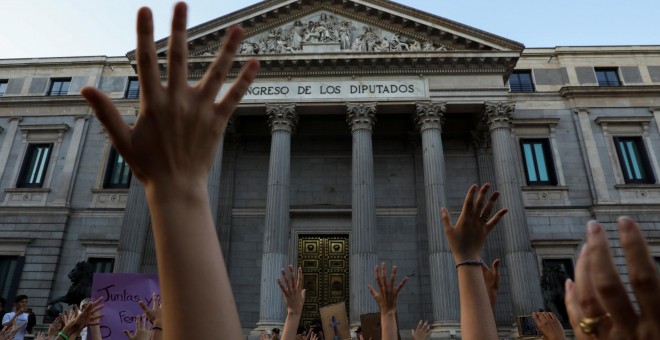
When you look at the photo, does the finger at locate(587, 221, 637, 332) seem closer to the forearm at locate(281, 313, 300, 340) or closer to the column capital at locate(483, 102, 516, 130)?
the forearm at locate(281, 313, 300, 340)

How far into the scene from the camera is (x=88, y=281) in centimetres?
1933

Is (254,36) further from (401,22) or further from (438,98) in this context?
(438,98)

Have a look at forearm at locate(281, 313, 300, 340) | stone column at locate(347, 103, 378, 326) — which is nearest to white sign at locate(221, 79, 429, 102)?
stone column at locate(347, 103, 378, 326)

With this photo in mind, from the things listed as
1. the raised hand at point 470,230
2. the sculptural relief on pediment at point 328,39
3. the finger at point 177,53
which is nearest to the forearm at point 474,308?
the raised hand at point 470,230

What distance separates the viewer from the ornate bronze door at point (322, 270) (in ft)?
71.8

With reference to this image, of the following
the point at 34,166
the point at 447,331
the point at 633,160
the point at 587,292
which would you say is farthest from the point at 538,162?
the point at 34,166

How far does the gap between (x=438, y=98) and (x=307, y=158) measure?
737 centimetres

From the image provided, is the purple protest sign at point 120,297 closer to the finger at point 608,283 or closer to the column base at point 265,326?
the finger at point 608,283

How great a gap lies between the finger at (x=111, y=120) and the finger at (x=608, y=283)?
4.81ft

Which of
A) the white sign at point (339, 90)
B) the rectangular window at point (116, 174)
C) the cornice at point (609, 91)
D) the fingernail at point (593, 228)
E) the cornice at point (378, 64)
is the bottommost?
the fingernail at point (593, 228)

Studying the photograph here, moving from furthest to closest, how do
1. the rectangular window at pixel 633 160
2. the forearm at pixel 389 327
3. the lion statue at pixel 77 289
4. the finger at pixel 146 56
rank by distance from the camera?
the rectangular window at pixel 633 160
the lion statue at pixel 77 289
the forearm at pixel 389 327
the finger at pixel 146 56

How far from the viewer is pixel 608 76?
1028 inches

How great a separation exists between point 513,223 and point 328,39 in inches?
464

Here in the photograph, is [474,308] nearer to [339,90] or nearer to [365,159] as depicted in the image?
[365,159]
